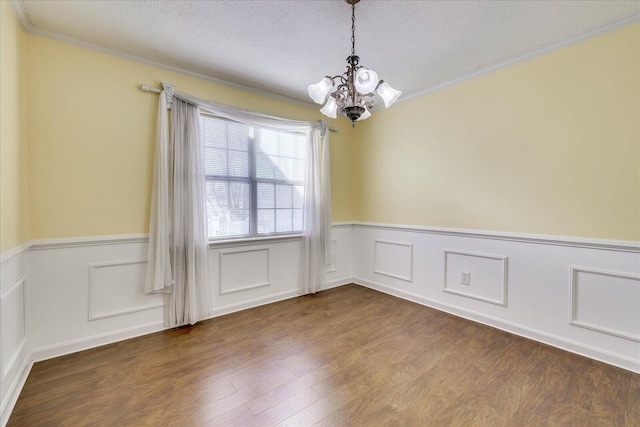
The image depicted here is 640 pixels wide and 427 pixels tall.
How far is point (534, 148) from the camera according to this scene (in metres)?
2.46

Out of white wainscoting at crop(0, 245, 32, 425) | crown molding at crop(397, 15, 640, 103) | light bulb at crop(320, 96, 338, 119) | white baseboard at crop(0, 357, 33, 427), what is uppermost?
A: crown molding at crop(397, 15, 640, 103)

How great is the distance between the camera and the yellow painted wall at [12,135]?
1625 millimetres

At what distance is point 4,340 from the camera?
1.60m

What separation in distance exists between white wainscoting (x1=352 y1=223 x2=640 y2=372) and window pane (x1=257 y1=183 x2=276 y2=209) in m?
1.61

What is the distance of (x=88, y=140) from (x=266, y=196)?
5.57ft

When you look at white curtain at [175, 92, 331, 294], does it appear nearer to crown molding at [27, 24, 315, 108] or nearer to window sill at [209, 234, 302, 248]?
window sill at [209, 234, 302, 248]

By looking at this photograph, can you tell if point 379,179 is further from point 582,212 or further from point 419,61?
point 582,212

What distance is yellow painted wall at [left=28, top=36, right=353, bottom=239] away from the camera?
7.04 feet

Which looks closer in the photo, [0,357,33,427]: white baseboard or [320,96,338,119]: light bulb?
[0,357,33,427]: white baseboard

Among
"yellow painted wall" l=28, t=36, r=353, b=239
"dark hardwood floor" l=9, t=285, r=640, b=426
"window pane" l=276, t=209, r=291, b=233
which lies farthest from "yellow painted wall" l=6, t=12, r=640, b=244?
"window pane" l=276, t=209, r=291, b=233

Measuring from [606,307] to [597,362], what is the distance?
16.5 inches

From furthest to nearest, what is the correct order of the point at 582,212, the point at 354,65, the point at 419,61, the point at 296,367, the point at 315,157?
the point at 315,157, the point at 419,61, the point at 582,212, the point at 296,367, the point at 354,65

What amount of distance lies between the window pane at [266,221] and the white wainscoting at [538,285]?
1569 mm

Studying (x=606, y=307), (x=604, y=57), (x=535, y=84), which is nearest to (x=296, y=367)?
(x=606, y=307)
